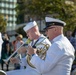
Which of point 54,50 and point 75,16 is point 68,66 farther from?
point 75,16

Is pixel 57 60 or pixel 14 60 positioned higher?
pixel 57 60

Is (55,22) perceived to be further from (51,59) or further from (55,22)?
(51,59)

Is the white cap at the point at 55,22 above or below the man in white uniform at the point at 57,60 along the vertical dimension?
above

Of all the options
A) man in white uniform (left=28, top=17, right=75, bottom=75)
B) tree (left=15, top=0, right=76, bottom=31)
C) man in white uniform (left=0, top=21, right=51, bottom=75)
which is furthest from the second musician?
tree (left=15, top=0, right=76, bottom=31)

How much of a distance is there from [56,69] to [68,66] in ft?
0.46

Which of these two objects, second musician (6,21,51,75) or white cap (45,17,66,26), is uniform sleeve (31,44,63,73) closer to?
second musician (6,21,51,75)

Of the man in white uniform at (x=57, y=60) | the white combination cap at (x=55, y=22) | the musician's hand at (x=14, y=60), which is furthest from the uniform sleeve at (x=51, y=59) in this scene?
the musician's hand at (x=14, y=60)

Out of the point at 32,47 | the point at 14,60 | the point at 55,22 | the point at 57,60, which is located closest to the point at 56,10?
the point at 14,60

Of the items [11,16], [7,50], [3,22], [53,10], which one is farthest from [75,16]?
[11,16]

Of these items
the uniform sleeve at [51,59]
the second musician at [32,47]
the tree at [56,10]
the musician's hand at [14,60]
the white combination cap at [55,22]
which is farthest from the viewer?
the tree at [56,10]

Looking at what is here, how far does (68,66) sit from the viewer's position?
12.8 feet

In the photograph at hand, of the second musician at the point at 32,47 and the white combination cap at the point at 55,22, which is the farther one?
the second musician at the point at 32,47

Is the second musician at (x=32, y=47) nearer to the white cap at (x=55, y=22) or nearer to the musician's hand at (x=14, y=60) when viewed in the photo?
the musician's hand at (x=14, y=60)

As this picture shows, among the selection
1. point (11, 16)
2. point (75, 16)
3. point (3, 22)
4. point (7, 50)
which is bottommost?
point (11, 16)
